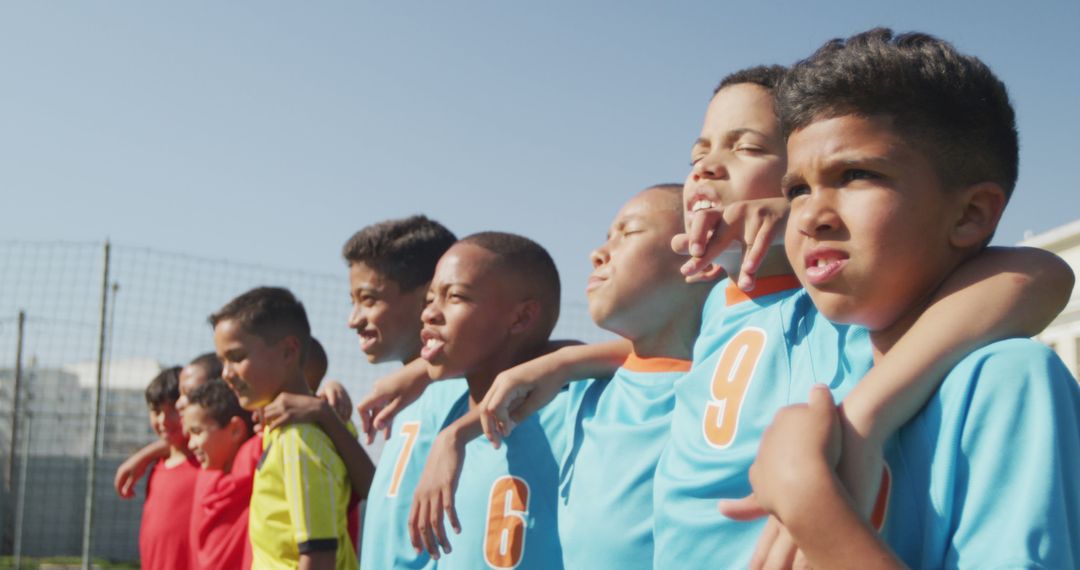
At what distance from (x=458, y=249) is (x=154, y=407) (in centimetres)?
336

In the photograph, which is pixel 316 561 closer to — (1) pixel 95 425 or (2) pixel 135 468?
(2) pixel 135 468

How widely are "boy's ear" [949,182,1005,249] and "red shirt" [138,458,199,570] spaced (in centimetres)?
457

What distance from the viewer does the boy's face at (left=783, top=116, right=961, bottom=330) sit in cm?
129

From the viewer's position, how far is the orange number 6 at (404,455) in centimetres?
325

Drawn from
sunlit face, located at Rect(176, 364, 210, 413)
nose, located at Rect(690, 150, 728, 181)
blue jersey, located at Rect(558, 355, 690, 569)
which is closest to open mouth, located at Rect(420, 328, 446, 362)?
blue jersey, located at Rect(558, 355, 690, 569)

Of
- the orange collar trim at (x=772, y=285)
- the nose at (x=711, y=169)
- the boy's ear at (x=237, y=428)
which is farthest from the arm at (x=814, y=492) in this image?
the boy's ear at (x=237, y=428)

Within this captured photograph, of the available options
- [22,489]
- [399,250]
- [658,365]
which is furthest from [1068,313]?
[22,489]

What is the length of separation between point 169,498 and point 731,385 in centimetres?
417

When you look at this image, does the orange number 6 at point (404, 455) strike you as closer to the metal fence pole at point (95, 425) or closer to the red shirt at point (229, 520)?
the red shirt at point (229, 520)

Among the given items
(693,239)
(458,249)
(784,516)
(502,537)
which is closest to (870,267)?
(784,516)

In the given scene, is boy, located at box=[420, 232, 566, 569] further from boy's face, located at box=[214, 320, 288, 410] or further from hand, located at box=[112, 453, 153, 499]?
hand, located at box=[112, 453, 153, 499]

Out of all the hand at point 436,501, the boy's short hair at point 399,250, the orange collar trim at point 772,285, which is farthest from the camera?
the boy's short hair at point 399,250

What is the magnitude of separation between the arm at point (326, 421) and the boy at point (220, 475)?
59 cm

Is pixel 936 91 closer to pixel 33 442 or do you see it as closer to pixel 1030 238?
Answer: pixel 1030 238
